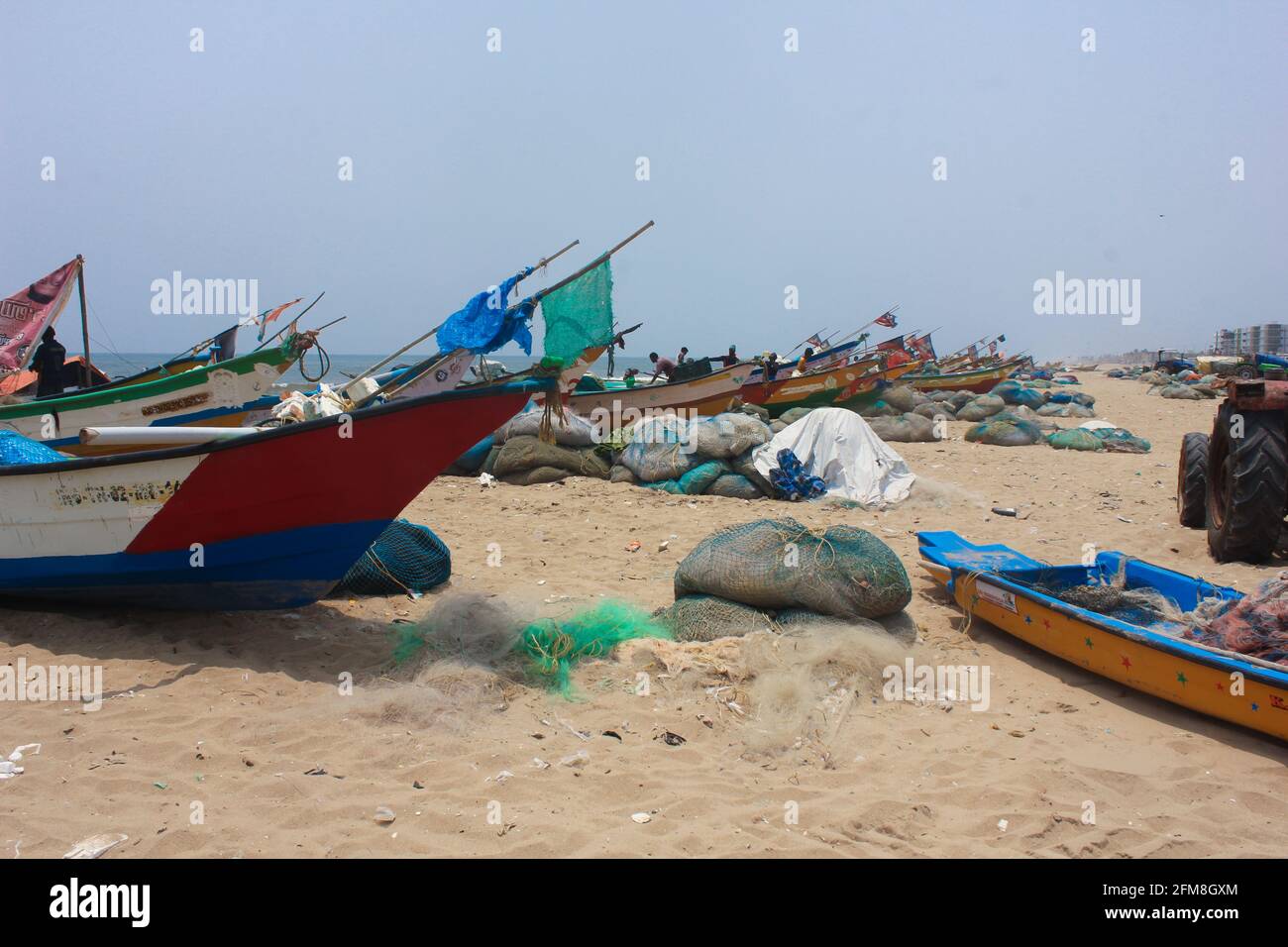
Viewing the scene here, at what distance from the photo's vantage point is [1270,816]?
3.45 m

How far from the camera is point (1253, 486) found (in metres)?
6.50

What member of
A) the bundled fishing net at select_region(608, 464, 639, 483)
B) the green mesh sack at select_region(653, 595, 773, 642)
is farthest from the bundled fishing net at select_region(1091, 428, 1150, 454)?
the green mesh sack at select_region(653, 595, 773, 642)

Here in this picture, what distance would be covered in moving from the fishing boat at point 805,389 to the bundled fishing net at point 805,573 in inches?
499

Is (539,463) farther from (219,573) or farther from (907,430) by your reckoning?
(907,430)

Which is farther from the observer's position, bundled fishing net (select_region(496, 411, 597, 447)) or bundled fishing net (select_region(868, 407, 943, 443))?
bundled fishing net (select_region(868, 407, 943, 443))

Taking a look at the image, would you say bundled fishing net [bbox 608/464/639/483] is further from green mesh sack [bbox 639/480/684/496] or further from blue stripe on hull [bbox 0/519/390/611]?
blue stripe on hull [bbox 0/519/390/611]

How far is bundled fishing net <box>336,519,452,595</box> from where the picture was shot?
615cm

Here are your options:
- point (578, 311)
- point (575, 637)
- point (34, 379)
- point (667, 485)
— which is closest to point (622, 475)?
point (667, 485)

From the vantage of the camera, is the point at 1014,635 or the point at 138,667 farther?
the point at 1014,635

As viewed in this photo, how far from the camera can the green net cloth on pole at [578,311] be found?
5.49 meters

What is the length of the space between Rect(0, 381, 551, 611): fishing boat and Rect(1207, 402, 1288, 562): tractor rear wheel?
208 inches

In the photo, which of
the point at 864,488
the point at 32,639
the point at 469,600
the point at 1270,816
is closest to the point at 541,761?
the point at 469,600
